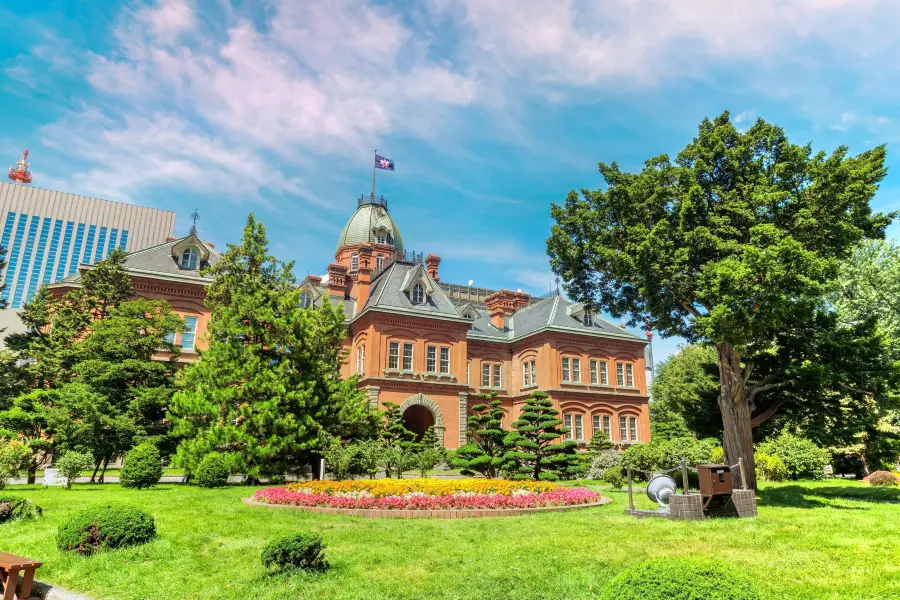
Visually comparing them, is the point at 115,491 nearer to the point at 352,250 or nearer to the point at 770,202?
the point at 770,202

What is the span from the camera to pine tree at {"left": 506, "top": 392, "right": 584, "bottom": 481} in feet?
80.0

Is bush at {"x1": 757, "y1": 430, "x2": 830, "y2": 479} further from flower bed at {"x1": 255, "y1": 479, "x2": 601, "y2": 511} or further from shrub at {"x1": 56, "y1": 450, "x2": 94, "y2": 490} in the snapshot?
shrub at {"x1": 56, "y1": 450, "x2": 94, "y2": 490}

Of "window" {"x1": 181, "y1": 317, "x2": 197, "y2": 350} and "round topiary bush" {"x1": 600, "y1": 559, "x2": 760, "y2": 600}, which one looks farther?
"window" {"x1": 181, "y1": 317, "x2": 197, "y2": 350}

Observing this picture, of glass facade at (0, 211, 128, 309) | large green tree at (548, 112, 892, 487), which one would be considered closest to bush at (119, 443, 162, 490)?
large green tree at (548, 112, 892, 487)

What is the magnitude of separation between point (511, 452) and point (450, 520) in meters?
12.7

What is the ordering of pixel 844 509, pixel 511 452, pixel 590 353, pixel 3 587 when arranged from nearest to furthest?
1. pixel 3 587
2. pixel 844 509
3. pixel 511 452
4. pixel 590 353

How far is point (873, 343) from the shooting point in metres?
16.6

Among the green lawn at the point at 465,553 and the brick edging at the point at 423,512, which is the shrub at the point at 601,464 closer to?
the green lawn at the point at 465,553

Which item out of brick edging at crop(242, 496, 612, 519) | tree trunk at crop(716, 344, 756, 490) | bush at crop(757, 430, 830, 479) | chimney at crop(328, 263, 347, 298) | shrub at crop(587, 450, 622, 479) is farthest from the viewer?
chimney at crop(328, 263, 347, 298)

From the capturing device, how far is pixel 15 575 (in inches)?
250

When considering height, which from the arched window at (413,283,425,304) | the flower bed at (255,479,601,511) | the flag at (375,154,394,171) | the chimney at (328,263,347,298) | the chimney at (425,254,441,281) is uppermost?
the flag at (375,154,394,171)

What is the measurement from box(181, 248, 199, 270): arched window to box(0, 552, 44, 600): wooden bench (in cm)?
2793

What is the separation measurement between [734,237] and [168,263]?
29081 mm

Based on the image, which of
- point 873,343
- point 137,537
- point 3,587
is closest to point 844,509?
point 873,343
